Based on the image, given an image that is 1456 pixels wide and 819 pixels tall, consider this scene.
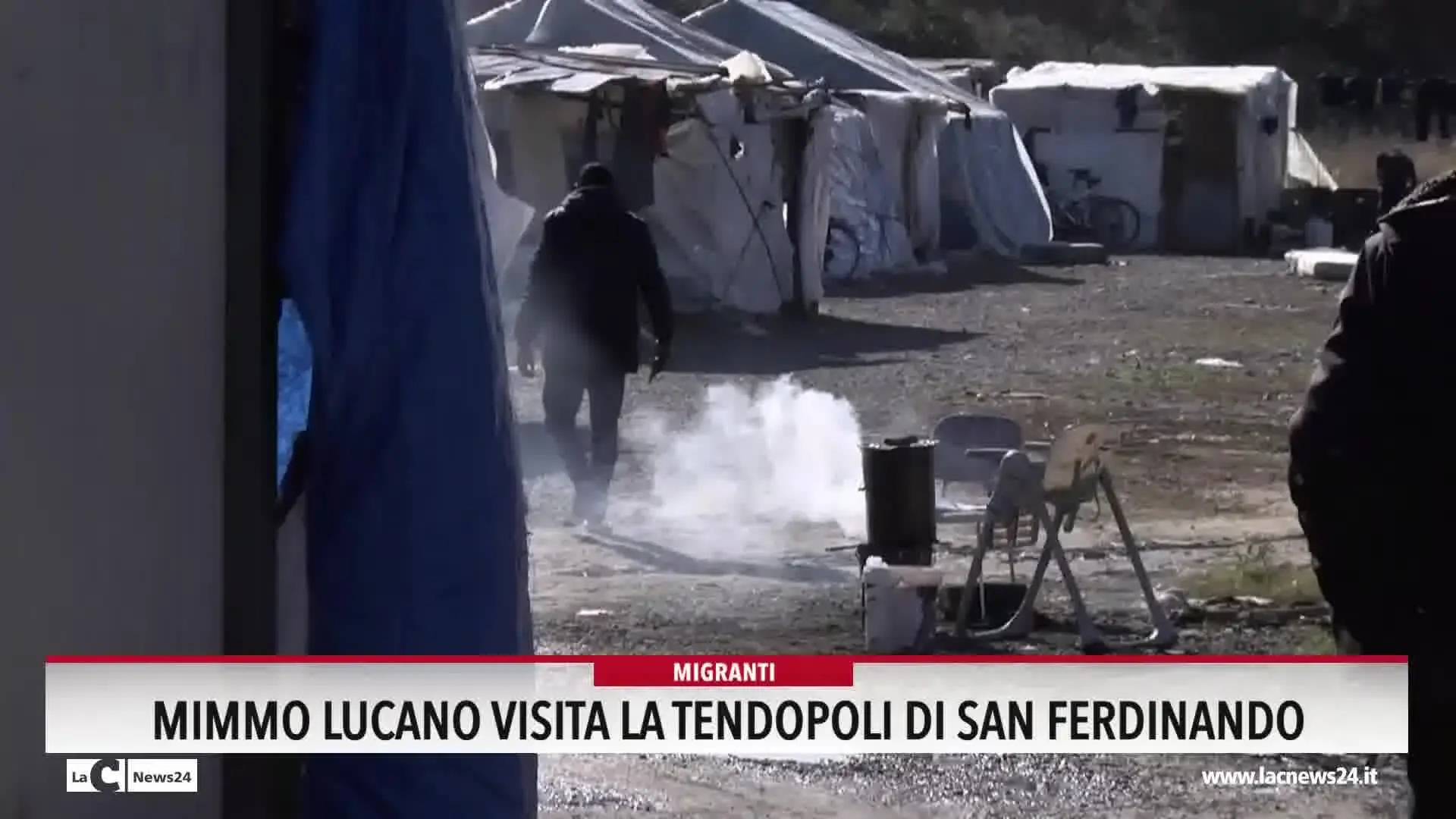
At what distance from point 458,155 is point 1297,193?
96.8ft

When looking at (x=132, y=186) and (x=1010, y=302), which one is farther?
(x=1010, y=302)

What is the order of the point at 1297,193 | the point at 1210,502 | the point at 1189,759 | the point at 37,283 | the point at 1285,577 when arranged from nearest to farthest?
the point at 37,283 → the point at 1189,759 → the point at 1285,577 → the point at 1210,502 → the point at 1297,193

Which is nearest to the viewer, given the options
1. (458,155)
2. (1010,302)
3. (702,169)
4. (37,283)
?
(37,283)

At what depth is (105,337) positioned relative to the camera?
2.21 metres

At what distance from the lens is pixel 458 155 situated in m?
2.38

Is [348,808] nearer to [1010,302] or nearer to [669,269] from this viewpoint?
[669,269]

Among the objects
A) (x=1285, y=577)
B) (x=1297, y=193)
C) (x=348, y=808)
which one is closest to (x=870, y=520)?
(x=1285, y=577)

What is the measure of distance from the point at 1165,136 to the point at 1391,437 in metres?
25.8

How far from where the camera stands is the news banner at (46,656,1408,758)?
7.68ft

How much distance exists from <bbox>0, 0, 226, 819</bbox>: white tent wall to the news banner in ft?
0.20

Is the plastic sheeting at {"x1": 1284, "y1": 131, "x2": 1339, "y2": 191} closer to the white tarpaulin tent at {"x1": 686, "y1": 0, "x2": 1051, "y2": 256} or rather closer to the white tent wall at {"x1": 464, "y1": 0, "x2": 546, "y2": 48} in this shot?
the white tarpaulin tent at {"x1": 686, "y1": 0, "x2": 1051, "y2": 256}

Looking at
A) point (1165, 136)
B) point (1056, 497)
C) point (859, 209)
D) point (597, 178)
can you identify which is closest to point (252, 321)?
point (1056, 497)

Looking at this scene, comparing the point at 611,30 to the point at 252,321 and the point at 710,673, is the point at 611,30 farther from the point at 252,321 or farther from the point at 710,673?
the point at 252,321

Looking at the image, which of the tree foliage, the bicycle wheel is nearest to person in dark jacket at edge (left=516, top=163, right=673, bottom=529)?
the bicycle wheel
